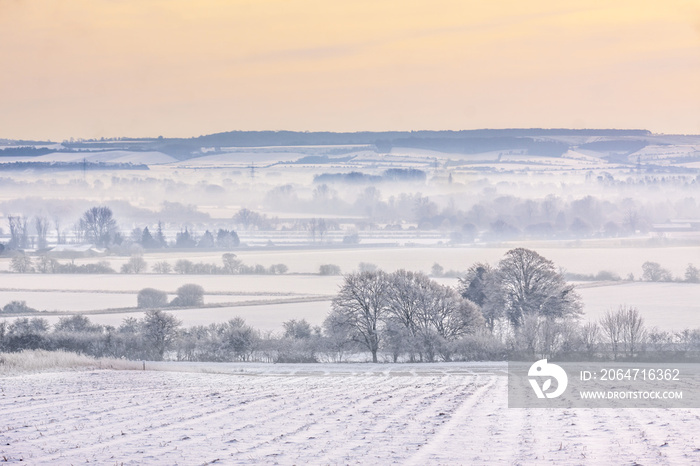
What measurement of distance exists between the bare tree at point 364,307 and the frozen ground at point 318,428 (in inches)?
1103

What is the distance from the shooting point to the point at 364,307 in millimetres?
57188

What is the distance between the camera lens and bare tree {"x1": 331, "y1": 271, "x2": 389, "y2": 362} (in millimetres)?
55375

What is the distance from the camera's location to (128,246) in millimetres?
144375

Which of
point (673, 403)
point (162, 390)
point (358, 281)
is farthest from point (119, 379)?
point (358, 281)

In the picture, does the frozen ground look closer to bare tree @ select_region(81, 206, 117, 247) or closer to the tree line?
the tree line

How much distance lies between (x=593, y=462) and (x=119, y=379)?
21024mm

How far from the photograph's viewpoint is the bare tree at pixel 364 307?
2180 inches

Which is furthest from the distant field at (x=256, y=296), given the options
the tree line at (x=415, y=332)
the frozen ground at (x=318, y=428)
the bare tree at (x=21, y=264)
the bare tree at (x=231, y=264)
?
the frozen ground at (x=318, y=428)

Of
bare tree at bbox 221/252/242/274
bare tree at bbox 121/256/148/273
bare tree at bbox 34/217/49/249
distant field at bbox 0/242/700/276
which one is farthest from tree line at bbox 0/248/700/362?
bare tree at bbox 34/217/49/249

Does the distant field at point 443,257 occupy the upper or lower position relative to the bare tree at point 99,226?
lower

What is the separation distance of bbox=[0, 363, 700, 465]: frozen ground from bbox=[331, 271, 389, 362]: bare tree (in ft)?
91.9

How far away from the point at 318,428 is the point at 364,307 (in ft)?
128

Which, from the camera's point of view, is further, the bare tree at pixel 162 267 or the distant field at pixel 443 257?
the bare tree at pixel 162 267

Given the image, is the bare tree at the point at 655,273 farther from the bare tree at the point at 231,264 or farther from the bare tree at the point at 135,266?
the bare tree at the point at 135,266
